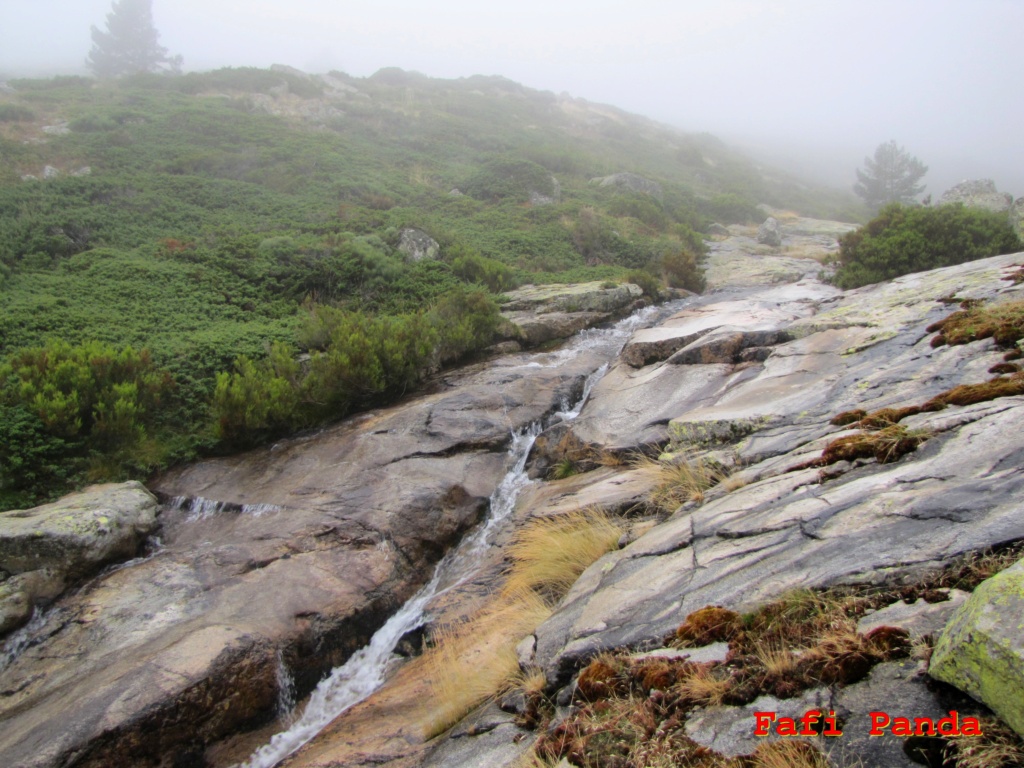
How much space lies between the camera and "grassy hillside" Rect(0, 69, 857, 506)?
9.84 metres

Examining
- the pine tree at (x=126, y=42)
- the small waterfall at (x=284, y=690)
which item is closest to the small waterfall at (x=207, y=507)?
the small waterfall at (x=284, y=690)

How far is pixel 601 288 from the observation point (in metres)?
17.0

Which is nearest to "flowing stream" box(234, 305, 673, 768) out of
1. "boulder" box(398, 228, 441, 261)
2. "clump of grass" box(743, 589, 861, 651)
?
"clump of grass" box(743, 589, 861, 651)

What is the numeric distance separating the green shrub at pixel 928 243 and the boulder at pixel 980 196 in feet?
28.4

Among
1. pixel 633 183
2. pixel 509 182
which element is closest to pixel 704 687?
pixel 509 182

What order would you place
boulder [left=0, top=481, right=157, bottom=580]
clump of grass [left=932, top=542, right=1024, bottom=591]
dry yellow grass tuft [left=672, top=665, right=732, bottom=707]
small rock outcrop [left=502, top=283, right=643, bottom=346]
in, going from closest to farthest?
1. clump of grass [left=932, top=542, right=1024, bottom=591]
2. dry yellow grass tuft [left=672, top=665, right=732, bottom=707]
3. boulder [left=0, top=481, right=157, bottom=580]
4. small rock outcrop [left=502, top=283, right=643, bottom=346]

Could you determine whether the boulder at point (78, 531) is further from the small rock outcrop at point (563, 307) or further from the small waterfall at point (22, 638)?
the small rock outcrop at point (563, 307)

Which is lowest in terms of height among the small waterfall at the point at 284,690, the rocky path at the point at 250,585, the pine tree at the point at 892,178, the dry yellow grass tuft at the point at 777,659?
the small waterfall at the point at 284,690

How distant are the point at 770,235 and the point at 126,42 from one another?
2650 inches

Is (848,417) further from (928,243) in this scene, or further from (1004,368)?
(928,243)

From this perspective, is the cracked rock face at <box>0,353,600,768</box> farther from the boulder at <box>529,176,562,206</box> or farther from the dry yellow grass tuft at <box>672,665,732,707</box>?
the boulder at <box>529,176,562,206</box>

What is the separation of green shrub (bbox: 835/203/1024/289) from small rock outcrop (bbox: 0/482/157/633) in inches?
696

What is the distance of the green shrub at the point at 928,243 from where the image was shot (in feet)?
48.1

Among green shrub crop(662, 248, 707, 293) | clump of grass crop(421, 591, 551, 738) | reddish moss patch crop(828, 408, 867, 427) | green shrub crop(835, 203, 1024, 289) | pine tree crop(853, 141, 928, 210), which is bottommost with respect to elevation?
clump of grass crop(421, 591, 551, 738)
